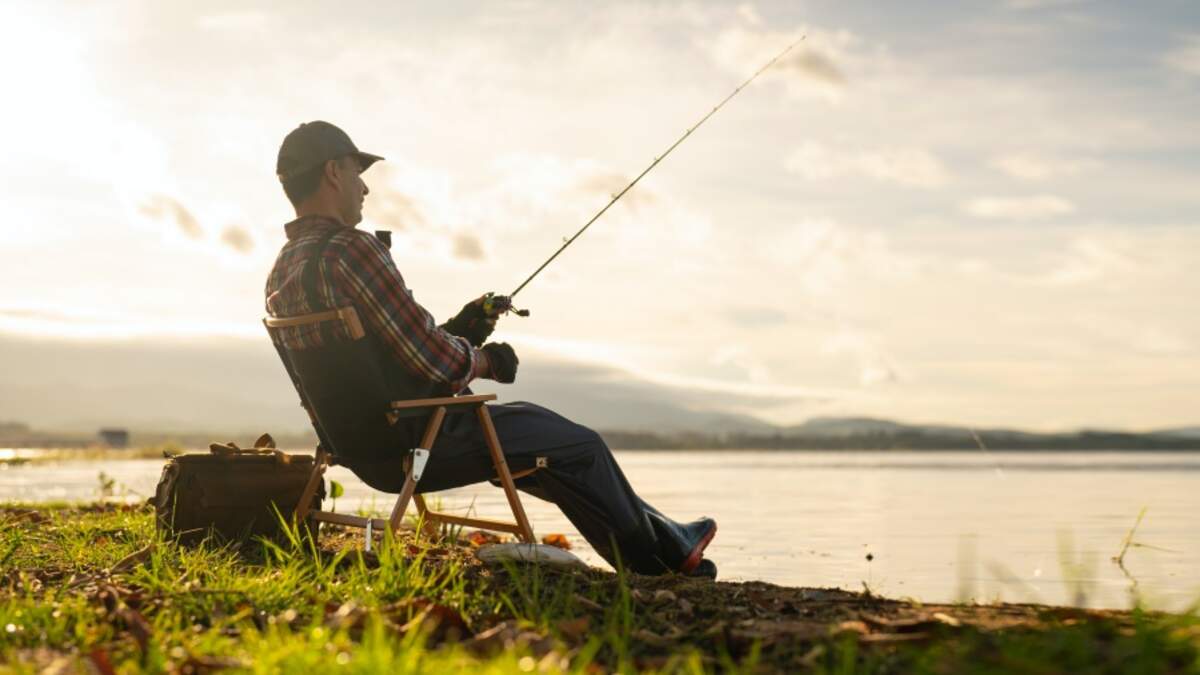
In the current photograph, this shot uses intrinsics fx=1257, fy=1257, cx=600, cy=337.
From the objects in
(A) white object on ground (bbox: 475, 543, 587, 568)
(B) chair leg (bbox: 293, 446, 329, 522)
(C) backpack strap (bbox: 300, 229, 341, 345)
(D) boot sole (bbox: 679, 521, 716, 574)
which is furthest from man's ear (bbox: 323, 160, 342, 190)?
(D) boot sole (bbox: 679, 521, 716, 574)

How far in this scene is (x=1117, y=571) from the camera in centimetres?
696

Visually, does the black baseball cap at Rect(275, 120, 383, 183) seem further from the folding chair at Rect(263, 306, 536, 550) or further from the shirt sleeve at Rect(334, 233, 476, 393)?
the folding chair at Rect(263, 306, 536, 550)

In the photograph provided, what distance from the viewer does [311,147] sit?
5984mm

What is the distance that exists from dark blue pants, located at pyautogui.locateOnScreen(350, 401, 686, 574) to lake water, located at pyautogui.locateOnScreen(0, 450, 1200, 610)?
773mm

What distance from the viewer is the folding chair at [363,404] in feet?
18.6

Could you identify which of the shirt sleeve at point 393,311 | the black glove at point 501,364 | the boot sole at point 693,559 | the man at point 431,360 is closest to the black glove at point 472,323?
the man at point 431,360

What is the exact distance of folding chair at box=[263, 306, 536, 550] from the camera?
223 inches

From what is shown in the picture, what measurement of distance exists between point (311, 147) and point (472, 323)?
1187mm

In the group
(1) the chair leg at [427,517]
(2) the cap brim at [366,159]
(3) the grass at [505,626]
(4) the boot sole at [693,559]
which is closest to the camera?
(3) the grass at [505,626]

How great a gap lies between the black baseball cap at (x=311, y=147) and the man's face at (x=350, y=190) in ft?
0.19

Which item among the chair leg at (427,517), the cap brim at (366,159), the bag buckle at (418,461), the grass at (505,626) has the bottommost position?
the grass at (505,626)

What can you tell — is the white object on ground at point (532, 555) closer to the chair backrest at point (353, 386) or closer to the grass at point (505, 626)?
the grass at point (505, 626)

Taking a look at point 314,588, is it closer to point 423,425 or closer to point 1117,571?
point 423,425

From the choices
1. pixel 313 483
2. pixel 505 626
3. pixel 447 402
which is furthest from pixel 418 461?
pixel 505 626
